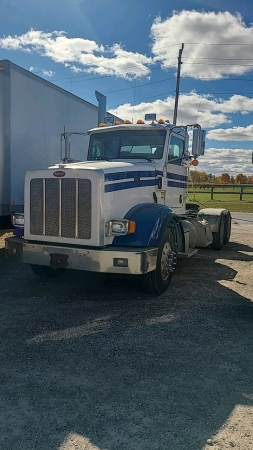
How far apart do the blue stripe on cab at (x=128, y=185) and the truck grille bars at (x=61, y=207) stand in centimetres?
32

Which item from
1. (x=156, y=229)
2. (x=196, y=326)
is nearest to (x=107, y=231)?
(x=156, y=229)

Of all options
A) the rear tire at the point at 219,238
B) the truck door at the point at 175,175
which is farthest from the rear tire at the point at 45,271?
the rear tire at the point at 219,238

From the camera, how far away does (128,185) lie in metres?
5.98

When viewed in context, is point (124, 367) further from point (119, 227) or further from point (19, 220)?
point (19, 220)

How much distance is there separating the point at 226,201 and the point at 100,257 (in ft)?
86.5

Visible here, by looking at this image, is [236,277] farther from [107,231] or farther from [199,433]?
[199,433]

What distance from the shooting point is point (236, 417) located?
3.01m

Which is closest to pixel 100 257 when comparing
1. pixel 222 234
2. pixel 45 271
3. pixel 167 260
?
pixel 167 260

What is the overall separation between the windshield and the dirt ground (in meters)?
2.30

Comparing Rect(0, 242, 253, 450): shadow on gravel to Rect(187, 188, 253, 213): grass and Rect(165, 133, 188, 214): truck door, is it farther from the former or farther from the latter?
Rect(187, 188, 253, 213): grass

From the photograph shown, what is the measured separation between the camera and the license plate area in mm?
5496

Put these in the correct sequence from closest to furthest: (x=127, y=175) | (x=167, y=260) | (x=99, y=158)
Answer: (x=127, y=175), (x=167, y=260), (x=99, y=158)

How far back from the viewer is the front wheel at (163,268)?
5832 millimetres

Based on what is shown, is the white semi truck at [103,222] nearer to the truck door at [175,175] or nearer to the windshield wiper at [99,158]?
the truck door at [175,175]
